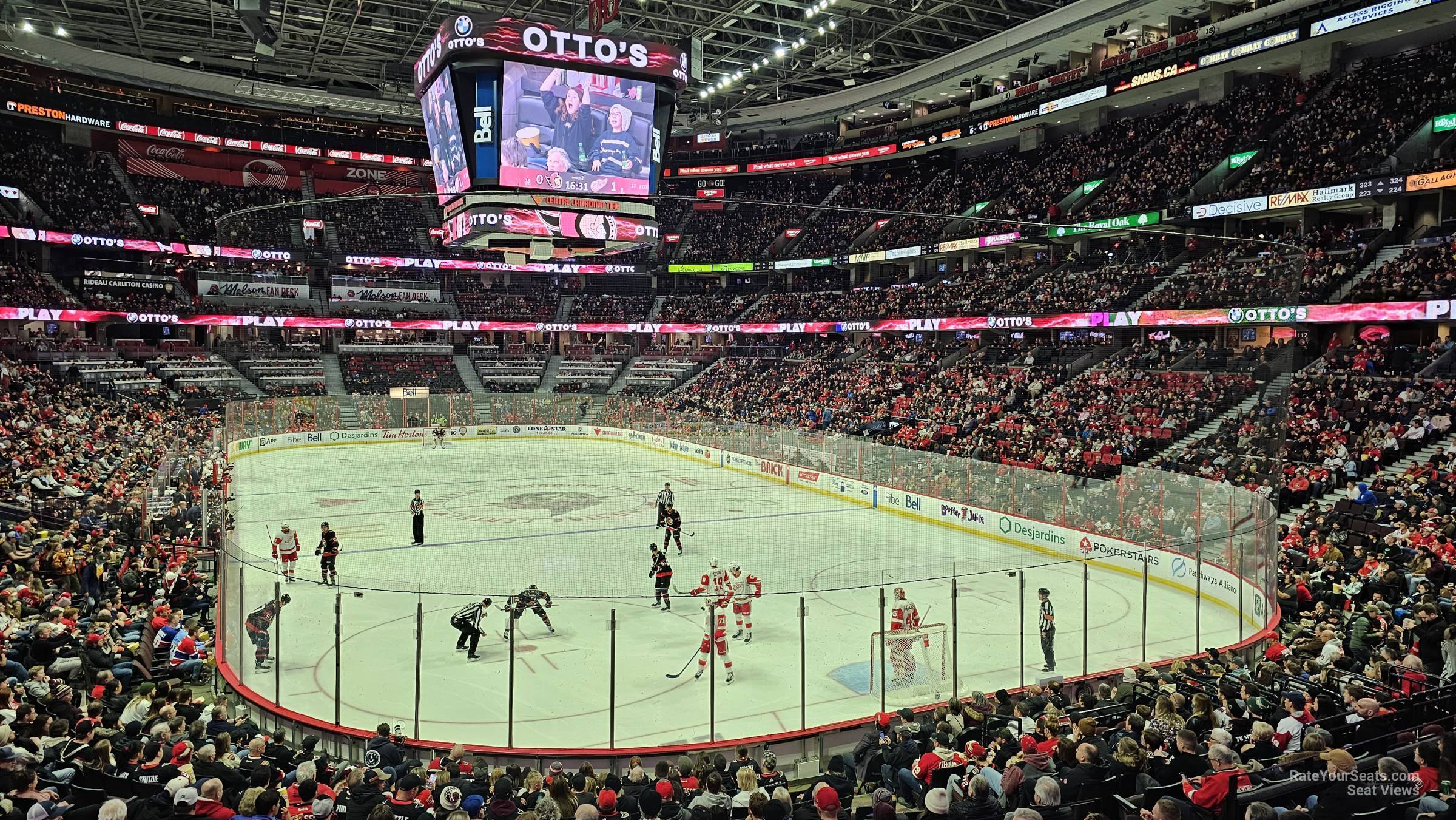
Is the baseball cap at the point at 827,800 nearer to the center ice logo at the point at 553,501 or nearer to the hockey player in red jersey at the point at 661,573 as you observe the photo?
the hockey player in red jersey at the point at 661,573

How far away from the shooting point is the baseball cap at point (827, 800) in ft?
21.2

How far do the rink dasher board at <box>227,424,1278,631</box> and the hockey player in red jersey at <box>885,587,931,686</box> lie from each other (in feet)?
8.16

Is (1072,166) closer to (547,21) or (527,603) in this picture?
(547,21)

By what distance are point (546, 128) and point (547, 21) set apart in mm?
19576

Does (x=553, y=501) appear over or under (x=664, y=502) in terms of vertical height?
under

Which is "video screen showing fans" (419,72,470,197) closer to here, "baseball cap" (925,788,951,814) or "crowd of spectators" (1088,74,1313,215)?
"baseball cap" (925,788,951,814)

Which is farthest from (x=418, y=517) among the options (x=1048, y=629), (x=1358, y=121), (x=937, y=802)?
(x=1358, y=121)

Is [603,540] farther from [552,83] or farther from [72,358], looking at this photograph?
[72,358]

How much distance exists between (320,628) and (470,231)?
47.5 feet

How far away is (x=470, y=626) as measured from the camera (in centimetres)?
1233

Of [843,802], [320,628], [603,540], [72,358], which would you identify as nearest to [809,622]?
[843,802]

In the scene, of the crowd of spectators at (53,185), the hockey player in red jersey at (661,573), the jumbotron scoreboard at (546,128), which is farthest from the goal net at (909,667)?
the crowd of spectators at (53,185)

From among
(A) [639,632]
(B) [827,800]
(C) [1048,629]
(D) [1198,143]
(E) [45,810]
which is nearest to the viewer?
(E) [45,810]

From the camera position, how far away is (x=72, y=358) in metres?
41.5
